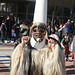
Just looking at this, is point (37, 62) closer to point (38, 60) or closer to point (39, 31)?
point (38, 60)

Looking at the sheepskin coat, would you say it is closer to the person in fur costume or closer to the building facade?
the person in fur costume

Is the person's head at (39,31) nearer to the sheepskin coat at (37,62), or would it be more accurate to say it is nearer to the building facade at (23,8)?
the sheepskin coat at (37,62)

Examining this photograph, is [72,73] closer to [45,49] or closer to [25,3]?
[45,49]

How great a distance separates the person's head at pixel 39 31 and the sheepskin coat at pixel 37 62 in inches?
10.2

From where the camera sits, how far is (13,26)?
15062 mm

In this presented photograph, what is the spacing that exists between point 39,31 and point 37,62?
0.49 metres

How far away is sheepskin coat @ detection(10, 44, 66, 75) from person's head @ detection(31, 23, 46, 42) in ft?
0.85

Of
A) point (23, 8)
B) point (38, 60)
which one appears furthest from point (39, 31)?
point (23, 8)

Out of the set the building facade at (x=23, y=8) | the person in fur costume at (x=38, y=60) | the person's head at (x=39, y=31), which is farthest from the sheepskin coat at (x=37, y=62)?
the building facade at (x=23, y=8)

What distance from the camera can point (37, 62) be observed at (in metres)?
3.13

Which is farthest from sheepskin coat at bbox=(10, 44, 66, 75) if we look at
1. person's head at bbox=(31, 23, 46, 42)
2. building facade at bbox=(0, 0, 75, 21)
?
building facade at bbox=(0, 0, 75, 21)

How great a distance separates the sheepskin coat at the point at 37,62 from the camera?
3.03 m

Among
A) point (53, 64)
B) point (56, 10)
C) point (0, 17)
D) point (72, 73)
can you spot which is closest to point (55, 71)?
point (53, 64)

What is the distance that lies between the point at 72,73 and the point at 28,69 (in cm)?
436
